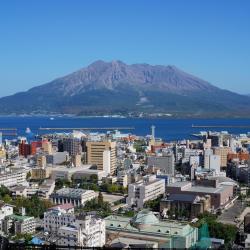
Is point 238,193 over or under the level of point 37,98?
under

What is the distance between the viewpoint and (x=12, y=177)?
9.32 metres

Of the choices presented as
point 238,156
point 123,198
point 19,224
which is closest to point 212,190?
point 123,198

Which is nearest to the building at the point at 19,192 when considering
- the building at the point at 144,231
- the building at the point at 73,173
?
the building at the point at 73,173

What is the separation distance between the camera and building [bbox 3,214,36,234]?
5.73 m

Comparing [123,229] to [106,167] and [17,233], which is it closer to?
[17,233]

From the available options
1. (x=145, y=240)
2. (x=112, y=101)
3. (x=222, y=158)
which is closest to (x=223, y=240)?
(x=145, y=240)

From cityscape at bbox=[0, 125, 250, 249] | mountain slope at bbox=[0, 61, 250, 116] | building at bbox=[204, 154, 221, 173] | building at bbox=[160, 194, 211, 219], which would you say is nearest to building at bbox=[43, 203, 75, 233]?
cityscape at bbox=[0, 125, 250, 249]

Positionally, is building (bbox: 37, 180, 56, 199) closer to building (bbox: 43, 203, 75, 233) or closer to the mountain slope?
building (bbox: 43, 203, 75, 233)

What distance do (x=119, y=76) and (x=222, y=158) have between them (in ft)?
140

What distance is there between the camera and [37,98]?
48469 mm

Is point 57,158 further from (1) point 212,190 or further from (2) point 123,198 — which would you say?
(1) point 212,190

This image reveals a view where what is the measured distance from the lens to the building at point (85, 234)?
4.77 meters

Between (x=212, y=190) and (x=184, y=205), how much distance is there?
1028 mm

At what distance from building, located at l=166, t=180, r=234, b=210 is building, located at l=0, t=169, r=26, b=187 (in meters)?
2.85
